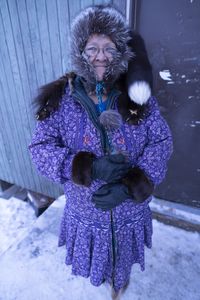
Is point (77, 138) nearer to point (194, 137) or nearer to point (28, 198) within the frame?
point (194, 137)

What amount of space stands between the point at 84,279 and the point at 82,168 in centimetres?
115

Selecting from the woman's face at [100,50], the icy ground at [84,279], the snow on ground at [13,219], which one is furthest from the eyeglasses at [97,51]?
the snow on ground at [13,219]

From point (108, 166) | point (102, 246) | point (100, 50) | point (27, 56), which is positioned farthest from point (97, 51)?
point (27, 56)

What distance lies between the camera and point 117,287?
1585mm

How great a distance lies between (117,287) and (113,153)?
3.17 feet

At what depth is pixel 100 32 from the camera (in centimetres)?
110

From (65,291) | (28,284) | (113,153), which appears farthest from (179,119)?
(28,284)

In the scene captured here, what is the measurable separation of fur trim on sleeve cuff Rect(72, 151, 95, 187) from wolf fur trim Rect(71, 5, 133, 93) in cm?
35

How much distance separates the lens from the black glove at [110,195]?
117cm

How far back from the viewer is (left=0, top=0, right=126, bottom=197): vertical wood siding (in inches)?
84.4

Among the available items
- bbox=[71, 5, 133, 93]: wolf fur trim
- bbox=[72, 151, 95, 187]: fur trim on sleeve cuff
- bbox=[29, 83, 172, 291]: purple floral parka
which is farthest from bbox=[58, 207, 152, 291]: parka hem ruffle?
bbox=[71, 5, 133, 93]: wolf fur trim

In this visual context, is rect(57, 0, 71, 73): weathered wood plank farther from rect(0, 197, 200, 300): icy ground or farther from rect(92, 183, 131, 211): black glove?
rect(0, 197, 200, 300): icy ground

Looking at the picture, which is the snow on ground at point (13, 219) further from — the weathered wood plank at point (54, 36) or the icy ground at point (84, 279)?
the weathered wood plank at point (54, 36)

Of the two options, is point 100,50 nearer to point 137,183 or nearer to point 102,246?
point 137,183
